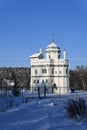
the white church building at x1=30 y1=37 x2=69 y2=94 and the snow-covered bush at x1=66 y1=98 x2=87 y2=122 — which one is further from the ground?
the white church building at x1=30 y1=37 x2=69 y2=94

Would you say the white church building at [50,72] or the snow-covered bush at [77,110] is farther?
the white church building at [50,72]

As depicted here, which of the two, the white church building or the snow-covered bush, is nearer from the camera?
the snow-covered bush

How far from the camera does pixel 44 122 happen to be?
12.4 meters

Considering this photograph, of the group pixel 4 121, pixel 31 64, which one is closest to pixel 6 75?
pixel 31 64

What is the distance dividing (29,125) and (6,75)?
130 m

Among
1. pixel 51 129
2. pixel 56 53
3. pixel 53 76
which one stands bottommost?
pixel 51 129

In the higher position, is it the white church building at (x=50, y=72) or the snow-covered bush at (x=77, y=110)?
the white church building at (x=50, y=72)

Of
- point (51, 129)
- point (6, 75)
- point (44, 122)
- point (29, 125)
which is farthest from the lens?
point (6, 75)

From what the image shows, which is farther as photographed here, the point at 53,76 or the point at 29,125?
the point at 53,76

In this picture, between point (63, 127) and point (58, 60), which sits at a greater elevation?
point (58, 60)

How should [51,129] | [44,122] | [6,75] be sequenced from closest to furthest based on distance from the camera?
[51,129] < [44,122] < [6,75]

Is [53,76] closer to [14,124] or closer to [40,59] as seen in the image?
[40,59]

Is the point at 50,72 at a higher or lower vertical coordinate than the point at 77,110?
higher

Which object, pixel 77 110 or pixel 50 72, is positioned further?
pixel 50 72
